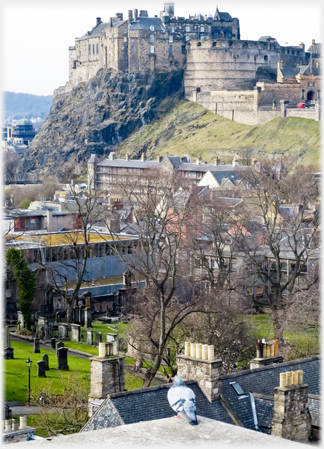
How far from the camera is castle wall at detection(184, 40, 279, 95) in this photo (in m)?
123

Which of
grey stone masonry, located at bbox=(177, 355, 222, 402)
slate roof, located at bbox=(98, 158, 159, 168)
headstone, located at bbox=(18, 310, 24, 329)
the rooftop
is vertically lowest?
headstone, located at bbox=(18, 310, 24, 329)

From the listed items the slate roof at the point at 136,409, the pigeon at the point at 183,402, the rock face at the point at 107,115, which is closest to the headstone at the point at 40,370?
the slate roof at the point at 136,409

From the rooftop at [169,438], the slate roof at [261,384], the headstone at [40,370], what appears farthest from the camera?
the headstone at [40,370]

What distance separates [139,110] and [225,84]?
12313 mm

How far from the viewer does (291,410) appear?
1489 cm

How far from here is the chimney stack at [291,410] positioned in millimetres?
14719

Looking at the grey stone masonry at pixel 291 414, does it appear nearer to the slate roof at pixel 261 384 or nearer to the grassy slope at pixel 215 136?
the slate roof at pixel 261 384

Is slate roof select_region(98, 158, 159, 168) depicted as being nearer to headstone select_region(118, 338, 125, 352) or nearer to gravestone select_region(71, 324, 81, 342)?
gravestone select_region(71, 324, 81, 342)

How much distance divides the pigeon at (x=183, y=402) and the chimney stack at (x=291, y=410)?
160 inches

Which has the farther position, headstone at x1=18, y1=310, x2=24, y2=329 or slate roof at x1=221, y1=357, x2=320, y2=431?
headstone at x1=18, y1=310, x2=24, y2=329

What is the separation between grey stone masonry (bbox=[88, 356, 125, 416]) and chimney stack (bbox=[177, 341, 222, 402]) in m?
1.95

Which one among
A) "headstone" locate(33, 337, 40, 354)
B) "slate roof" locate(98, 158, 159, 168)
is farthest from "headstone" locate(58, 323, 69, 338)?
"slate roof" locate(98, 158, 159, 168)

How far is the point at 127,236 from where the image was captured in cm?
5016

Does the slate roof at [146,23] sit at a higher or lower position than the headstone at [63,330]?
higher
